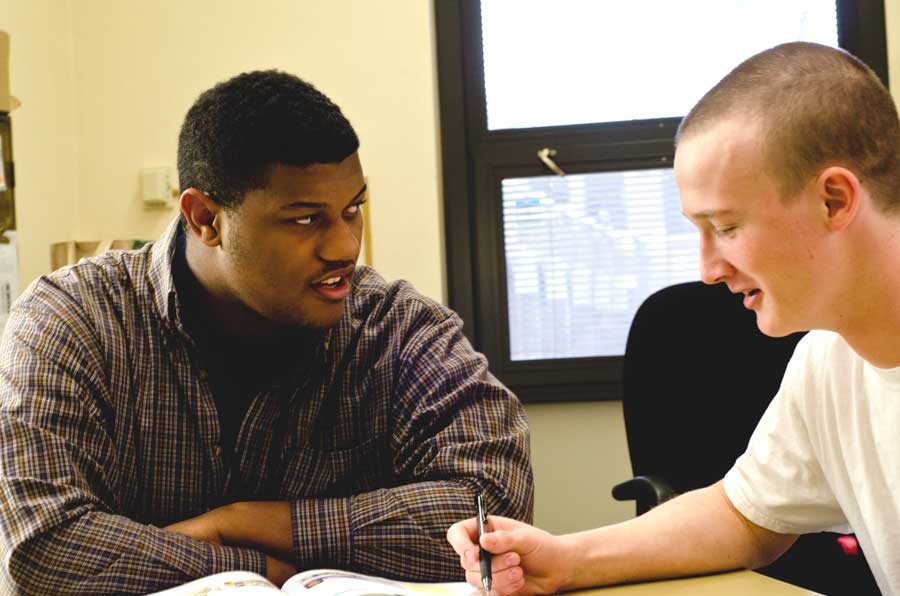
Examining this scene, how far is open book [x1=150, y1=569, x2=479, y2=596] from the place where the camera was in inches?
40.8

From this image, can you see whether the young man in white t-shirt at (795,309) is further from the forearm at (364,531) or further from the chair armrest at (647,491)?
the chair armrest at (647,491)

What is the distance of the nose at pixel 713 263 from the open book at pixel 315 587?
1.50ft

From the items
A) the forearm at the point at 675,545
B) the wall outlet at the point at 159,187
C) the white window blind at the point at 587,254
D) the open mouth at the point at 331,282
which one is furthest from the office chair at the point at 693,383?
the wall outlet at the point at 159,187

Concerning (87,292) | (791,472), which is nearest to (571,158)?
(87,292)

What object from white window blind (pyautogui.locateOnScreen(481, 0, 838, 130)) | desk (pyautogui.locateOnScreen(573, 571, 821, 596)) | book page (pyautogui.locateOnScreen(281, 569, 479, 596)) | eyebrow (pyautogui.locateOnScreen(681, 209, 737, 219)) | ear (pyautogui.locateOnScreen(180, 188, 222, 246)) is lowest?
desk (pyautogui.locateOnScreen(573, 571, 821, 596))

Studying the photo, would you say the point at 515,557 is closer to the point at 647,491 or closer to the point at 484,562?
the point at 484,562

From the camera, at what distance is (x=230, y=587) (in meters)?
1.09

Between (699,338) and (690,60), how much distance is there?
1.39m

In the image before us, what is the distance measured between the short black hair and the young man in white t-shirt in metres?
0.60

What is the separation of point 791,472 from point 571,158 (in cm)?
201

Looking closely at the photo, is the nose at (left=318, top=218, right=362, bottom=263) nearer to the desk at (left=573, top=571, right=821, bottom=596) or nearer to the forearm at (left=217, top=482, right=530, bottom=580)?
the forearm at (left=217, top=482, right=530, bottom=580)

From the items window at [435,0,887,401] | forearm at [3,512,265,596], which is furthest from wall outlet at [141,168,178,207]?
forearm at [3,512,265,596]

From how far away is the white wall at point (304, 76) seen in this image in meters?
3.04

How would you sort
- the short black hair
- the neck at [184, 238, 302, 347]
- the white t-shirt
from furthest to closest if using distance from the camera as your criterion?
the neck at [184, 238, 302, 347] < the short black hair < the white t-shirt
